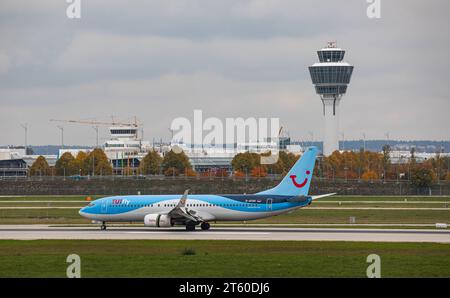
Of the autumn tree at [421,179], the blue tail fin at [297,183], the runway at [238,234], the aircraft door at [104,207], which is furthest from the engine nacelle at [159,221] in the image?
the autumn tree at [421,179]

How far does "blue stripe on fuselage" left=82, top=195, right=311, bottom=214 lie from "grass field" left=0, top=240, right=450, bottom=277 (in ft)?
58.1

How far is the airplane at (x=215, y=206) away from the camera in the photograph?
87.2 meters

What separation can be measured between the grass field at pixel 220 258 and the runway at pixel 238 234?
519cm

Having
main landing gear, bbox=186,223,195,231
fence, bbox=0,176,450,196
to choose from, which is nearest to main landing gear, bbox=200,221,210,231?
main landing gear, bbox=186,223,195,231

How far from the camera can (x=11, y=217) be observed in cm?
10856

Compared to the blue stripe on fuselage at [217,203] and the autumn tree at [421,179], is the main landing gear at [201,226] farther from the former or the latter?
the autumn tree at [421,179]

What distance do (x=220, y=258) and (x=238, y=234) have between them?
21798 millimetres

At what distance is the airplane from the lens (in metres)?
87.2

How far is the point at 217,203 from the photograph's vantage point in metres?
88.4

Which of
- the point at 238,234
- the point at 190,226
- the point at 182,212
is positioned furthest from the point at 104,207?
the point at 238,234

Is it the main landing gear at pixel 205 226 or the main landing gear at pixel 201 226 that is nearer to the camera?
the main landing gear at pixel 201 226

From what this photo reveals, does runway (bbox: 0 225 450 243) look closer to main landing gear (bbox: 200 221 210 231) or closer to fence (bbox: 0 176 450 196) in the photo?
main landing gear (bbox: 200 221 210 231)

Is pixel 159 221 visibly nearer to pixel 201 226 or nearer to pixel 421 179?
pixel 201 226
